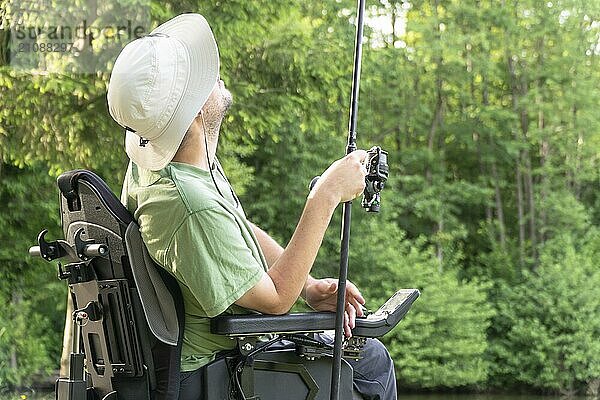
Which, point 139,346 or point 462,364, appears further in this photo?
point 462,364

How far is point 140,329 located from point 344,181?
45 cm

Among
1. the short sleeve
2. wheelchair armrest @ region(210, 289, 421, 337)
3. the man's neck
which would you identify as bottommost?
wheelchair armrest @ region(210, 289, 421, 337)

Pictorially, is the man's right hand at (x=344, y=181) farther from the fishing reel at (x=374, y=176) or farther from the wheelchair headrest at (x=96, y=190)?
the wheelchair headrest at (x=96, y=190)

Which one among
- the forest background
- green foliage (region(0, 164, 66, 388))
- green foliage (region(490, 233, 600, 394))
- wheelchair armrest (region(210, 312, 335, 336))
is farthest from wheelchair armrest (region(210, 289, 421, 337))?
green foliage (region(490, 233, 600, 394))

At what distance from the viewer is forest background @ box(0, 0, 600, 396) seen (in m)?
16.5

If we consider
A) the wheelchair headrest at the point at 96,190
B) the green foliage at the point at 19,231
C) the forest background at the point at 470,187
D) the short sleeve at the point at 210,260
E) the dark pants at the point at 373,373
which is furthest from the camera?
the forest background at the point at 470,187

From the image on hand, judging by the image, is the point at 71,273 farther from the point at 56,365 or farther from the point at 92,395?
the point at 56,365

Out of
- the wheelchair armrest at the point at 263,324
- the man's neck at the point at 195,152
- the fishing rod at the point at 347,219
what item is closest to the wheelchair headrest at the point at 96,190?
the man's neck at the point at 195,152

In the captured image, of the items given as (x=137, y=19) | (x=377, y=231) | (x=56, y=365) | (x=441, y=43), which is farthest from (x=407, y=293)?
(x=441, y=43)

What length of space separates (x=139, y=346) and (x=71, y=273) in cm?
21

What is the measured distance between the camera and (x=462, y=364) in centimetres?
1697

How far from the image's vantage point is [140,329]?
2.05m

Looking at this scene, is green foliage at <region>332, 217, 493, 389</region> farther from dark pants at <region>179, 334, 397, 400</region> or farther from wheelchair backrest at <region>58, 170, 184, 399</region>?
wheelchair backrest at <region>58, 170, 184, 399</region>

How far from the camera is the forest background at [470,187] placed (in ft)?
54.1
